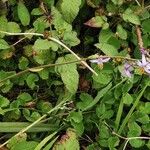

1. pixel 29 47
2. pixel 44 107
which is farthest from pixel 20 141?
pixel 29 47

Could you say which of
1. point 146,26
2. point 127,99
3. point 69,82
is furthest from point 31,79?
point 146,26

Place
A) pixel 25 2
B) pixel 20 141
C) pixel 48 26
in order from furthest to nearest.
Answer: pixel 25 2 < pixel 48 26 < pixel 20 141

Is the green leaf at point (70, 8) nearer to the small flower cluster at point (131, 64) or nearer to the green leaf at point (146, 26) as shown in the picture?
the small flower cluster at point (131, 64)

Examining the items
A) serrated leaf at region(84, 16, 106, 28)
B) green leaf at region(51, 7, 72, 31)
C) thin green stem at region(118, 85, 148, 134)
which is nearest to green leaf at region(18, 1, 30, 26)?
green leaf at region(51, 7, 72, 31)

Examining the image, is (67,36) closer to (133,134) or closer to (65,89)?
(65,89)

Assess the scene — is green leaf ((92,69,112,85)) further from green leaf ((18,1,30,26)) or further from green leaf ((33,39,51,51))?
green leaf ((18,1,30,26))

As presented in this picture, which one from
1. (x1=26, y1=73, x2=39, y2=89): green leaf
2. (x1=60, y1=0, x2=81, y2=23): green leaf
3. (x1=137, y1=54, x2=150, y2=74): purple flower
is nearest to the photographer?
(x1=137, y1=54, x2=150, y2=74): purple flower

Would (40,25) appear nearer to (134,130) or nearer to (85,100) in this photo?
(85,100)
